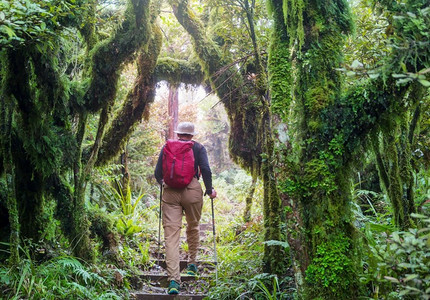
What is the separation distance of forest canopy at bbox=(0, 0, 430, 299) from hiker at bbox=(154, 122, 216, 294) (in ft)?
2.64

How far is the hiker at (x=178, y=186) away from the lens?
534cm

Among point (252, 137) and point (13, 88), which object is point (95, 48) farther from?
point (252, 137)

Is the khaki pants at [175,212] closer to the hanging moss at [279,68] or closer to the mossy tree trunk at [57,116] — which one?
the mossy tree trunk at [57,116]

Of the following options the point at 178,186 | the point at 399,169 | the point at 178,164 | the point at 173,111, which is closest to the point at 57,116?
the point at 178,164

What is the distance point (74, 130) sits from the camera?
578 cm

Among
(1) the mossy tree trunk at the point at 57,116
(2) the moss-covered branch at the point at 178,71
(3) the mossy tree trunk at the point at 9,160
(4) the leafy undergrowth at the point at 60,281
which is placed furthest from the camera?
(2) the moss-covered branch at the point at 178,71

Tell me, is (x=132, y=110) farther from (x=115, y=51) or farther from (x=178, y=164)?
(x=178, y=164)

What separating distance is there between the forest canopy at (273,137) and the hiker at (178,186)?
80 cm

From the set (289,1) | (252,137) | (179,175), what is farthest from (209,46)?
(289,1)

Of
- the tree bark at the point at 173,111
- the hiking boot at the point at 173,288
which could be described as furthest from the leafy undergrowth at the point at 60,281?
the tree bark at the point at 173,111

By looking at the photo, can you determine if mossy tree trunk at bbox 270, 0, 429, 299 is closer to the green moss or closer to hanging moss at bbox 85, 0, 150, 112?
the green moss

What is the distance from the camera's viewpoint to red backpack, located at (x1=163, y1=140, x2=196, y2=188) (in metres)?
5.34

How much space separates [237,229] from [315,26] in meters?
6.07

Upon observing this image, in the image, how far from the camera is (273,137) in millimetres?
3559
